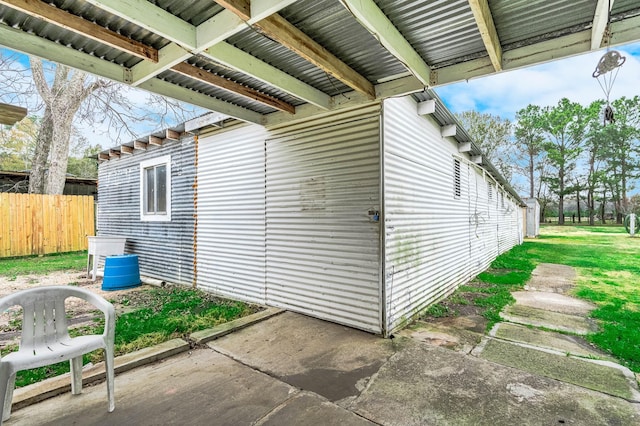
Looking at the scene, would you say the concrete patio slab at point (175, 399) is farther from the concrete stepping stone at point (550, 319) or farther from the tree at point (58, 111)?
the tree at point (58, 111)

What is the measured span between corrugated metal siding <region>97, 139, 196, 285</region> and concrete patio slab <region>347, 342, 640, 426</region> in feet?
16.0

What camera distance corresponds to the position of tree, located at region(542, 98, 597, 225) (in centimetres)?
2990

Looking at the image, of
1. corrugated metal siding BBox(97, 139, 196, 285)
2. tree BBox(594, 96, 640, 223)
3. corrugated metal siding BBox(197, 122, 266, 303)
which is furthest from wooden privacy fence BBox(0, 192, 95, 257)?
tree BBox(594, 96, 640, 223)

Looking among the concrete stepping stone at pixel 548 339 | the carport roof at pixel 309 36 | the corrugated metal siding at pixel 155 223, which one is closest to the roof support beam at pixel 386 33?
the carport roof at pixel 309 36

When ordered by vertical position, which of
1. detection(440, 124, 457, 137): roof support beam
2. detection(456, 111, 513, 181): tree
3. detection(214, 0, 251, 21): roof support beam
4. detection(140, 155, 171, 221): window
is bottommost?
detection(140, 155, 171, 221): window

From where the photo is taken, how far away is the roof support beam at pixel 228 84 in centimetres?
300

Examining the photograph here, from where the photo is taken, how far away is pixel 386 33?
2352mm

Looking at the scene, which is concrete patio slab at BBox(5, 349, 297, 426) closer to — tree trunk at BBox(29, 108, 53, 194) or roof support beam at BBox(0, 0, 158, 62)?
roof support beam at BBox(0, 0, 158, 62)

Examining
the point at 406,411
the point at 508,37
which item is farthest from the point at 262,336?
the point at 508,37

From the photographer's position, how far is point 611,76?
270 centimetres

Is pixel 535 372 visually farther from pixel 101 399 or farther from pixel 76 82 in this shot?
pixel 76 82

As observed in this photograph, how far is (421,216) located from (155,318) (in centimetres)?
422

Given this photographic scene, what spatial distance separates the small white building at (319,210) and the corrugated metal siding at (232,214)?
2 centimetres

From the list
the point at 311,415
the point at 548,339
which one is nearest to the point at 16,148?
the point at 311,415
